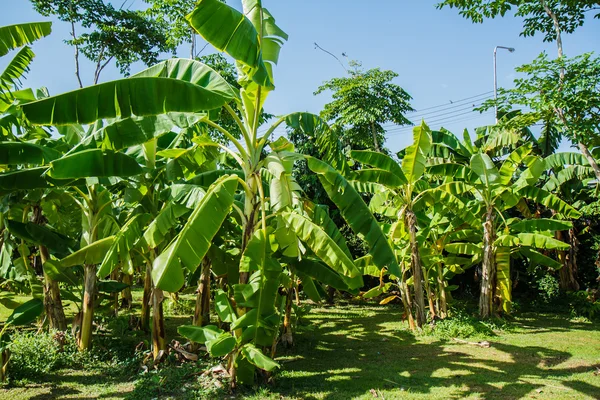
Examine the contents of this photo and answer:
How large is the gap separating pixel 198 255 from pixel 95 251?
2292 mm

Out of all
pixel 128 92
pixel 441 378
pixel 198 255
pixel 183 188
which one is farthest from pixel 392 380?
pixel 128 92

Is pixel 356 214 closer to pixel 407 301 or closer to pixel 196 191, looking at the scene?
pixel 196 191

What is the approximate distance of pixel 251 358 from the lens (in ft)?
16.3

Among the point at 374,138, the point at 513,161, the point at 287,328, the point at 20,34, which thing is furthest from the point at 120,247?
the point at 374,138

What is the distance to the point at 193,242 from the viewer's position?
15.7 feet

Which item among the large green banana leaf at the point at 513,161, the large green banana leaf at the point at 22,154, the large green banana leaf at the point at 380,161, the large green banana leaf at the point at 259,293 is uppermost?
the large green banana leaf at the point at 513,161

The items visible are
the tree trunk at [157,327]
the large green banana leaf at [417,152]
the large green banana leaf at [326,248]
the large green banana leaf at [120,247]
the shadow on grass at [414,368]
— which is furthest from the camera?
the large green banana leaf at [417,152]

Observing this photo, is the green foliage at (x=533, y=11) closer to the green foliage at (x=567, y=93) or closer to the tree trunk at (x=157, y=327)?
the green foliage at (x=567, y=93)

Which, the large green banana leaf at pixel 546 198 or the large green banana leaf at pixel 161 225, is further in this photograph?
the large green banana leaf at pixel 546 198

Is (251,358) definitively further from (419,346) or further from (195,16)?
(419,346)

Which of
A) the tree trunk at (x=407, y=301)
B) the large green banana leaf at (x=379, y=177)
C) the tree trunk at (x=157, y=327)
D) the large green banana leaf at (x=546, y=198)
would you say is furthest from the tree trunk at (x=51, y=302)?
the large green banana leaf at (x=546, y=198)

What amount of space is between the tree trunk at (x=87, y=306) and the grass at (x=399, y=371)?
20.9 inches

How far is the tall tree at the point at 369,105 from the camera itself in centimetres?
1673

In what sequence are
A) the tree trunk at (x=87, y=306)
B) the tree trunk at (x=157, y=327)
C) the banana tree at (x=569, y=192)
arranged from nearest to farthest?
1. the tree trunk at (x=157, y=327)
2. the tree trunk at (x=87, y=306)
3. the banana tree at (x=569, y=192)
